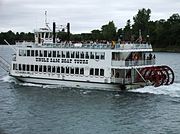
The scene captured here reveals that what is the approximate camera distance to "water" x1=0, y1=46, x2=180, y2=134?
1329 inches

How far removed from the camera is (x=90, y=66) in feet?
168

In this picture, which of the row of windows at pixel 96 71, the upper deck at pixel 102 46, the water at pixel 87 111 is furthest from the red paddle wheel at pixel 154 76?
the row of windows at pixel 96 71

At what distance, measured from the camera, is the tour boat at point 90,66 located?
5006cm

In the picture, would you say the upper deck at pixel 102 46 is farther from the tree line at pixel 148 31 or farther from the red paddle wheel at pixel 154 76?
the tree line at pixel 148 31

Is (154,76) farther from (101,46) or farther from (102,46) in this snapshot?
(101,46)

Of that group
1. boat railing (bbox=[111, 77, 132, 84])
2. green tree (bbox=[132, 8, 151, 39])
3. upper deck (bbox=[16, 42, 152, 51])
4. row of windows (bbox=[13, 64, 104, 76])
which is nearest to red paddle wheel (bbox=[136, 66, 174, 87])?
boat railing (bbox=[111, 77, 132, 84])

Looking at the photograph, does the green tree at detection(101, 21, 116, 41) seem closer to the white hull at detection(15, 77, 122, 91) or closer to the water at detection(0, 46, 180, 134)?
the white hull at detection(15, 77, 122, 91)

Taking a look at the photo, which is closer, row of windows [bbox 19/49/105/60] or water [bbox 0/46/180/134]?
water [bbox 0/46/180/134]

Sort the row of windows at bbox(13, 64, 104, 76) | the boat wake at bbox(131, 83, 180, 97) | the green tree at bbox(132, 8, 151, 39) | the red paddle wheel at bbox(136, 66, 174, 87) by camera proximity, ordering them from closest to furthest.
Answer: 1. the boat wake at bbox(131, 83, 180, 97)
2. the red paddle wheel at bbox(136, 66, 174, 87)
3. the row of windows at bbox(13, 64, 104, 76)
4. the green tree at bbox(132, 8, 151, 39)

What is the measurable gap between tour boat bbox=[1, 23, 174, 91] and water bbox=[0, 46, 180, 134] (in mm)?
1341

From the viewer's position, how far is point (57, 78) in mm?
53344

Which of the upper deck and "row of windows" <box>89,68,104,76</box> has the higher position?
the upper deck

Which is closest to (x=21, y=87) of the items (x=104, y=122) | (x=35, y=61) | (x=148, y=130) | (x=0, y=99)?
(x=35, y=61)

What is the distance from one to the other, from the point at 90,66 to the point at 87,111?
12.4 m
